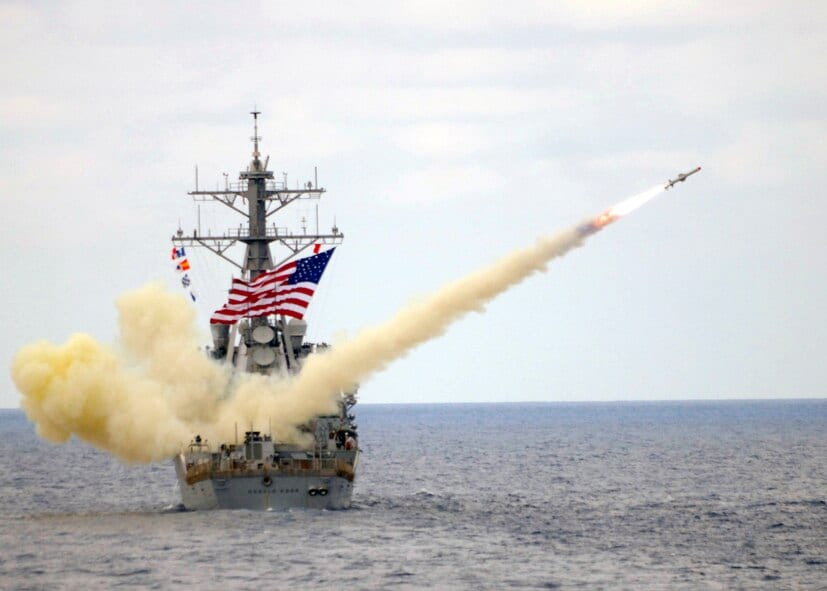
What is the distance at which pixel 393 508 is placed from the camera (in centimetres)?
6688

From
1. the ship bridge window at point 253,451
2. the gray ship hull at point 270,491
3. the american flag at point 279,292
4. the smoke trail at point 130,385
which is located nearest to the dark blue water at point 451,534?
the gray ship hull at point 270,491

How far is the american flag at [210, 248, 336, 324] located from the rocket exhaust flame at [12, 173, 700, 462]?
10.2 feet

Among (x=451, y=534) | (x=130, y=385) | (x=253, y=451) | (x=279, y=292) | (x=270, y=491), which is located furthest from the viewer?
(x=130, y=385)

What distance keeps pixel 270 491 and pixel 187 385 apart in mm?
9038

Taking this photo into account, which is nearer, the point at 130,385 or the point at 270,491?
the point at 270,491

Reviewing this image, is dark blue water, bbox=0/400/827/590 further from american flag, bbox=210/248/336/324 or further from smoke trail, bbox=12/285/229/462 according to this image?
american flag, bbox=210/248/336/324

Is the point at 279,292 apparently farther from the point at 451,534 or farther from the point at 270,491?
the point at 451,534

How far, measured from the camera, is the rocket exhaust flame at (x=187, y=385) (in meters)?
64.9

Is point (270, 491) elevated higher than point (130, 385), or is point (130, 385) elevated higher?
point (130, 385)

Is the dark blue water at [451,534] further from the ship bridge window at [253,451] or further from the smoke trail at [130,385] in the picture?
the smoke trail at [130,385]

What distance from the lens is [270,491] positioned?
59.8 m

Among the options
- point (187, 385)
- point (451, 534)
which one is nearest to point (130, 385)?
point (187, 385)

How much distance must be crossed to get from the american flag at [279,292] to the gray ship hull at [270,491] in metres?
7.67

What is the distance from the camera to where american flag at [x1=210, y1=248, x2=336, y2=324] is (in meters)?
64.4
